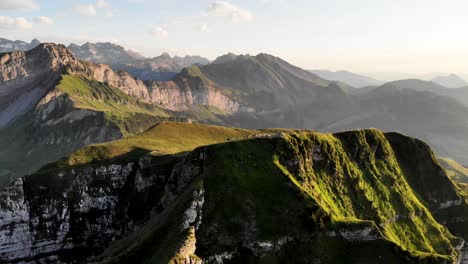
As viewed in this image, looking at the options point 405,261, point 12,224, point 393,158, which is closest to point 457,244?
point 393,158

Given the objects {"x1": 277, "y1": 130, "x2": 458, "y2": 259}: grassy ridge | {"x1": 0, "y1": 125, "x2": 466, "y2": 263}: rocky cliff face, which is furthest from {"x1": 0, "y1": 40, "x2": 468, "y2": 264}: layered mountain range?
{"x1": 277, "y1": 130, "x2": 458, "y2": 259}: grassy ridge

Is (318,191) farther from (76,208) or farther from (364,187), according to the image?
(76,208)

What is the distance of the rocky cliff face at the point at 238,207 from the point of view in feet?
279

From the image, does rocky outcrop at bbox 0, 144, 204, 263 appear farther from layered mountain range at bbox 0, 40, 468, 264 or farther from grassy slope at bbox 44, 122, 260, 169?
grassy slope at bbox 44, 122, 260, 169

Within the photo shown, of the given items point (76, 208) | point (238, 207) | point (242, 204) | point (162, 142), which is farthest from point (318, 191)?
point (162, 142)

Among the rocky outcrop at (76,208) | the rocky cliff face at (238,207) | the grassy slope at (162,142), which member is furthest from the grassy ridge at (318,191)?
the rocky outcrop at (76,208)

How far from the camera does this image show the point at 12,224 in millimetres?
128375

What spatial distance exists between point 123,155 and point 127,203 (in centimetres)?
2037

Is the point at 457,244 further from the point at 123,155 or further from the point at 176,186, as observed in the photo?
the point at 123,155

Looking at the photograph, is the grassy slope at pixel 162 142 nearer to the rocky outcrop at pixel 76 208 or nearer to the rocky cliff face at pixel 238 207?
the rocky cliff face at pixel 238 207

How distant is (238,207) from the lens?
89188 mm

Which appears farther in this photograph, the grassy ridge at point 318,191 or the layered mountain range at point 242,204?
the grassy ridge at point 318,191

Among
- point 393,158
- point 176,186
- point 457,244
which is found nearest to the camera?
point 176,186

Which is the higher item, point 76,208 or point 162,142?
point 162,142
